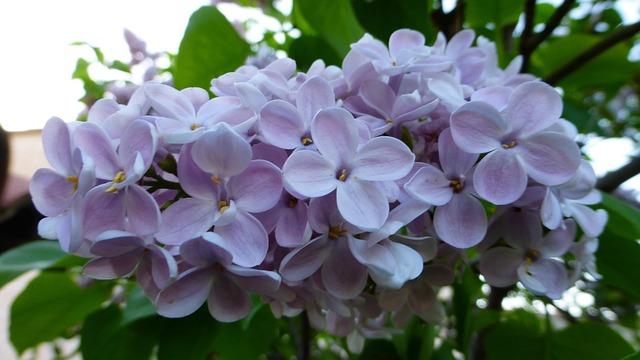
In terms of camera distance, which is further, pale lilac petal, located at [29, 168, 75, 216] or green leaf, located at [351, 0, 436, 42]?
green leaf, located at [351, 0, 436, 42]

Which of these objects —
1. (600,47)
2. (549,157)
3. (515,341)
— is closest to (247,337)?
(515,341)

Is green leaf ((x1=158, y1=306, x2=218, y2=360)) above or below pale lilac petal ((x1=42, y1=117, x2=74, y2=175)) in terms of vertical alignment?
below

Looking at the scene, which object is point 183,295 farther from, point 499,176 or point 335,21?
point 335,21

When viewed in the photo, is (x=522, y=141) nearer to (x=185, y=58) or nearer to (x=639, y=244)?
(x=639, y=244)

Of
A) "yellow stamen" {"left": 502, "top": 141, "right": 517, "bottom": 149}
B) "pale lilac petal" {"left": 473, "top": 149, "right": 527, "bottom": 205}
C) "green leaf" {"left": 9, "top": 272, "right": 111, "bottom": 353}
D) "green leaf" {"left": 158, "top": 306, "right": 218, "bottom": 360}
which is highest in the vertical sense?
"yellow stamen" {"left": 502, "top": 141, "right": 517, "bottom": 149}

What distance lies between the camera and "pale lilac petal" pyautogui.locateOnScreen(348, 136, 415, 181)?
0.27 m

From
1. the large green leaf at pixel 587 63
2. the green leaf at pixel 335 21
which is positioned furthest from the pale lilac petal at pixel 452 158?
the large green leaf at pixel 587 63

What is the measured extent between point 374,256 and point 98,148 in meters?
0.15

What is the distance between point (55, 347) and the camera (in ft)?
4.61

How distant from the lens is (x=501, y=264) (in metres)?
0.34

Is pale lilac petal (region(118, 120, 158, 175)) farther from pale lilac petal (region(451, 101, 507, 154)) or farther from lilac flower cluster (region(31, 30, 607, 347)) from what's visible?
pale lilac petal (region(451, 101, 507, 154))

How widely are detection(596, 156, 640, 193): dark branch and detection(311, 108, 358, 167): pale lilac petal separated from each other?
1.28ft

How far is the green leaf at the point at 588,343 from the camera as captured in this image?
1.48 ft

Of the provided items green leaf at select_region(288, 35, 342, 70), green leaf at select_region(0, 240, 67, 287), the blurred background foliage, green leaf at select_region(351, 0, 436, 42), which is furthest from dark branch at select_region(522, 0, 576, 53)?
green leaf at select_region(0, 240, 67, 287)
